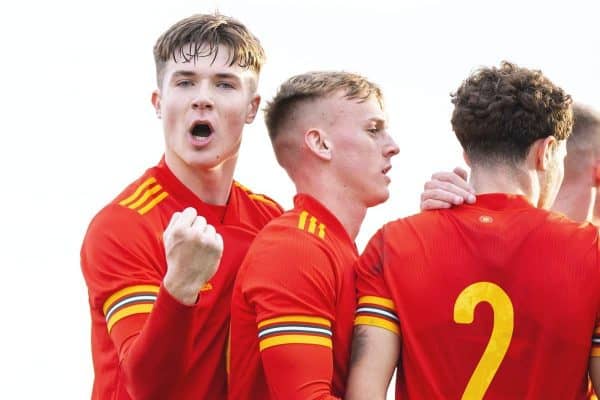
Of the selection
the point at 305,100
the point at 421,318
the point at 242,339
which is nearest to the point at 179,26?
the point at 305,100

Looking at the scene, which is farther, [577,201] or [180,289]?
[577,201]

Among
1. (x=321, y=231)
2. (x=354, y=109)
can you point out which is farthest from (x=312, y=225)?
(x=354, y=109)

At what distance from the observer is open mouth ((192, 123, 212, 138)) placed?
21.7 feet

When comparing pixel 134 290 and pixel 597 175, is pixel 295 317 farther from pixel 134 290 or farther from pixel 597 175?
pixel 597 175

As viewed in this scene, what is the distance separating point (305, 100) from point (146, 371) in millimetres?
1984

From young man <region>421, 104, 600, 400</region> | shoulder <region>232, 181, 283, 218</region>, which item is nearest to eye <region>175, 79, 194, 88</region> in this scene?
shoulder <region>232, 181, 283, 218</region>

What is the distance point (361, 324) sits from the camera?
560 centimetres

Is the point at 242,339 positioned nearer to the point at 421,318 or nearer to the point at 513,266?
the point at 421,318

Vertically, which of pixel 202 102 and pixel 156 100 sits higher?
pixel 156 100

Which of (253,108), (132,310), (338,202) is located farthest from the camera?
(253,108)

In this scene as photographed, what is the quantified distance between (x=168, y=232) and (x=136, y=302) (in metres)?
0.90

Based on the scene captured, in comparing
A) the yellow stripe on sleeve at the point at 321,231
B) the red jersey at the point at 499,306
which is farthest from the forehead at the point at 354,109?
the red jersey at the point at 499,306

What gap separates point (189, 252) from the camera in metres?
5.23

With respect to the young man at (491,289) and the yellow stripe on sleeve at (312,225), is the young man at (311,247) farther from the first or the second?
the young man at (491,289)
